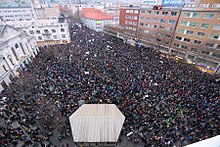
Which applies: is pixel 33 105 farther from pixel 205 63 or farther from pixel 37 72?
pixel 205 63

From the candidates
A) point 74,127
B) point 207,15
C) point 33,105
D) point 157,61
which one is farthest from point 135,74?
point 207,15

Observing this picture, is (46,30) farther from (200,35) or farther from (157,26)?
(200,35)

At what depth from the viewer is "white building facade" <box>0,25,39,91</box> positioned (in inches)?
803

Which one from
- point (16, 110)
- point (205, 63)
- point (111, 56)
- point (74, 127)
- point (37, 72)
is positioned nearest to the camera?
point (74, 127)

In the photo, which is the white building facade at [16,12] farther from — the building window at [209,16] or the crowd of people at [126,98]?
the building window at [209,16]

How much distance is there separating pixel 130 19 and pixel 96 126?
4109cm

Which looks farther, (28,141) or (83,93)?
(83,93)

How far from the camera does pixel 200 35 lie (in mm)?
27375

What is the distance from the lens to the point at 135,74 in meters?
22.5

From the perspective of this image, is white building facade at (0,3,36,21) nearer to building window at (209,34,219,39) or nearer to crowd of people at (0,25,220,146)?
crowd of people at (0,25,220,146)

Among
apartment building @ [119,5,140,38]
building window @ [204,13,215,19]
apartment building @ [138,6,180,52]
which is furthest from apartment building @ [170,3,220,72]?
apartment building @ [119,5,140,38]

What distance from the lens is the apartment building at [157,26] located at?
105 feet

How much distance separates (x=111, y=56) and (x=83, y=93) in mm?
14899

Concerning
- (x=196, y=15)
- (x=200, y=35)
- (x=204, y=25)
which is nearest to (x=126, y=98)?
(x=200, y=35)
